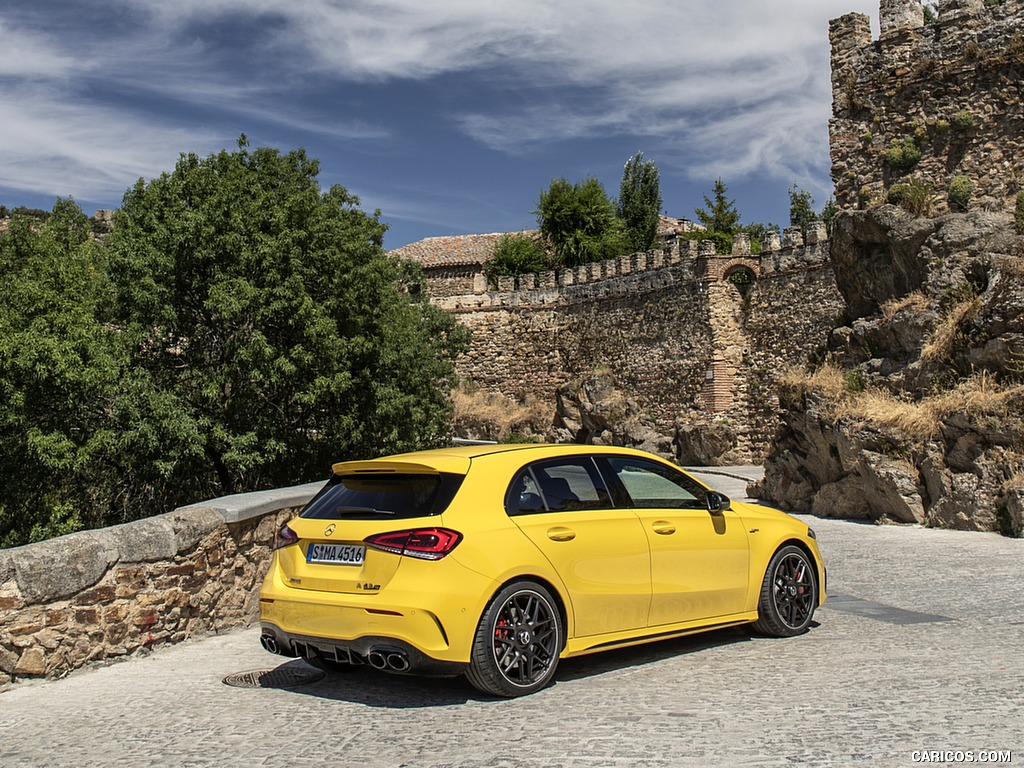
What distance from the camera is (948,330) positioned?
13750 millimetres

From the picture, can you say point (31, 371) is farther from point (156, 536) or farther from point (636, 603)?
point (636, 603)

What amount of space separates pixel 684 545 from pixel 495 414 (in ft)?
109

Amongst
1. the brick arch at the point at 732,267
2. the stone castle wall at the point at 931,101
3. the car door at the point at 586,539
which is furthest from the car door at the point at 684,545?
the brick arch at the point at 732,267

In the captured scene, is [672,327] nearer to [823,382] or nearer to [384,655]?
[823,382]

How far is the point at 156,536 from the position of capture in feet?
22.2

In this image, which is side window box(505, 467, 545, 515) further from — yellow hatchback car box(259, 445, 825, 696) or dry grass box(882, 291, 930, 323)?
dry grass box(882, 291, 930, 323)

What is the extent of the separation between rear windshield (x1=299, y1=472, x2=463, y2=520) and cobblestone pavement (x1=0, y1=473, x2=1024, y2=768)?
1.09 meters

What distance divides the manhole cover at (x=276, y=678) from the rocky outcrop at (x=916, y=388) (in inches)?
356

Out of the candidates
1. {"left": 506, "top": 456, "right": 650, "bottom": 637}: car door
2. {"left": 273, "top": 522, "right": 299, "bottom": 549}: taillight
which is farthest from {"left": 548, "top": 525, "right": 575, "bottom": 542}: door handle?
{"left": 273, "top": 522, "right": 299, "bottom": 549}: taillight

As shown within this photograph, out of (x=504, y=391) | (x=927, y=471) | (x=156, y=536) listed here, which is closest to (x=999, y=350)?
(x=927, y=471)

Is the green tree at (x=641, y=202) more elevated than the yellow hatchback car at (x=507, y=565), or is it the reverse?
the green tree at (x=641, y=202)

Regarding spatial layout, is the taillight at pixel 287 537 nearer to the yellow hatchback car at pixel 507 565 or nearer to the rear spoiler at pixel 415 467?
the yellow hatchback car at pixel 507 565

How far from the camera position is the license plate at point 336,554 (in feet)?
17.7

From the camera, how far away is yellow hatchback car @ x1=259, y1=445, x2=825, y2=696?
5102 mm
